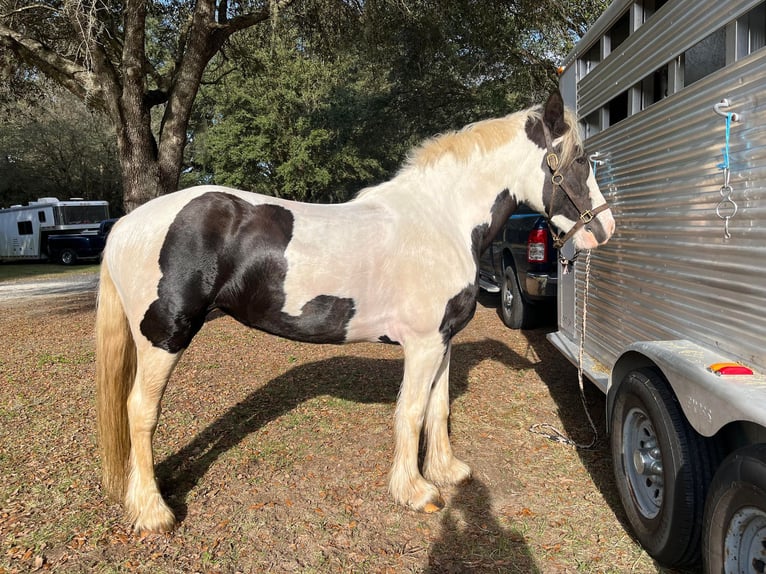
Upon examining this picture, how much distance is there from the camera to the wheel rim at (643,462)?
254 centimetres

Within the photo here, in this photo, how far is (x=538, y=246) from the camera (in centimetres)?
632

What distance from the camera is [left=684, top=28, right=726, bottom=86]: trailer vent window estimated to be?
2.25 metres

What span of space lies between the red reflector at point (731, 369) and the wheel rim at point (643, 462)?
553mm

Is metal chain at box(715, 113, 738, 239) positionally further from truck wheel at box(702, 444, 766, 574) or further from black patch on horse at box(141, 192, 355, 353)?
black patch on horse at box(141, 192, 355, 353)

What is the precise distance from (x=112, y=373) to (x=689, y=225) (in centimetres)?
327

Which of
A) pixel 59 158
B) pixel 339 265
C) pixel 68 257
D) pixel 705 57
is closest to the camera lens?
pixel 705 57

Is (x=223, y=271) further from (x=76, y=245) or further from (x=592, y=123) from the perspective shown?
(x=76, y=245)

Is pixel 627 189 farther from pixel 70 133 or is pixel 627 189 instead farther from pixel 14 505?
pixel 70 133

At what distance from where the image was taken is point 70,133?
92.7 ft

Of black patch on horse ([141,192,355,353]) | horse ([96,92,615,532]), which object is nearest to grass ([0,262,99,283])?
horse ([96,92,615,532])

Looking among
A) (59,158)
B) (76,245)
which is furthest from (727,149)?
(59,158)

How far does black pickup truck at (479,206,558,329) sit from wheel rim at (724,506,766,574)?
160 inches

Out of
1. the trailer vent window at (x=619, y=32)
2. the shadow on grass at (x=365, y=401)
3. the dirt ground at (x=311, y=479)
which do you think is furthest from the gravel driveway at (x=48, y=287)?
the trailer vent window at (x=619, y=32)

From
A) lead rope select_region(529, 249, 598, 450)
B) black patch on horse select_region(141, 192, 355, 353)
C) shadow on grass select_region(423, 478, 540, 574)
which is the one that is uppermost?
black patch on horse select_region(141, 192, 355, 353)
